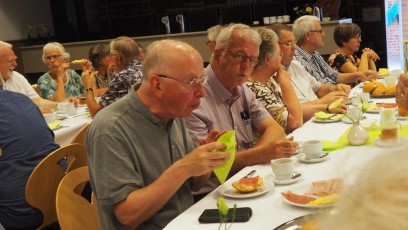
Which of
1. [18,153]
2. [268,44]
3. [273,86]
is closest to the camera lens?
[18,153]

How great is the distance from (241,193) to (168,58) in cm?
58

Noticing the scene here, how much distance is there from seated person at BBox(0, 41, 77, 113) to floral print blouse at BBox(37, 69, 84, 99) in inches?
14.3

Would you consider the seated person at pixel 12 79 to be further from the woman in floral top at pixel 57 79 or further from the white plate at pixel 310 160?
the white plate at pixel 310 160

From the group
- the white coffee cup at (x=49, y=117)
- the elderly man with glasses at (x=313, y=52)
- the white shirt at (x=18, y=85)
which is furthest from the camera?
the white shirt at (x=18, y=85)

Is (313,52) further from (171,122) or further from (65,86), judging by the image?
(171,122)

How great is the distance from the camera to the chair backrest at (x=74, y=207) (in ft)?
6.75

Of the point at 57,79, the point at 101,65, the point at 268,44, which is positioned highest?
the point at 268,44

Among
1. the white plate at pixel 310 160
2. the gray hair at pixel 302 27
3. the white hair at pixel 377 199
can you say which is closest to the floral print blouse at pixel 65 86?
the gray hair at pixel 302 27

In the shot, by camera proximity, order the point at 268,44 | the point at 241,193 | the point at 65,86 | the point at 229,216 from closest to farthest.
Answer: the point at 229,216 → the point at 241,193 → the point at 268,44 → the point at 65,86

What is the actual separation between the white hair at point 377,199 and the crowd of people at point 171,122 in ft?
4.00

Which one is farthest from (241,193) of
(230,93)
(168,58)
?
(230,93)

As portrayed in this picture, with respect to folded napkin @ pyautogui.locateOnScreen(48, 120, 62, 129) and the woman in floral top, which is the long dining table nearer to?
folded napkin @ pyautogui.locateOnScreen(48, 120, 62, 129)

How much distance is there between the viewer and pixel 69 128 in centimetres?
401

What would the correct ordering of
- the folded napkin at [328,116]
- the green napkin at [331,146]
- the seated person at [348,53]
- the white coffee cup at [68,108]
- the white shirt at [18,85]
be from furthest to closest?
the seated person at [348,53] → the white shirt at [18,85] → the white coffee cup at [68,108] → the folded napkin at [328,116] → the green napkin at [331,146]
